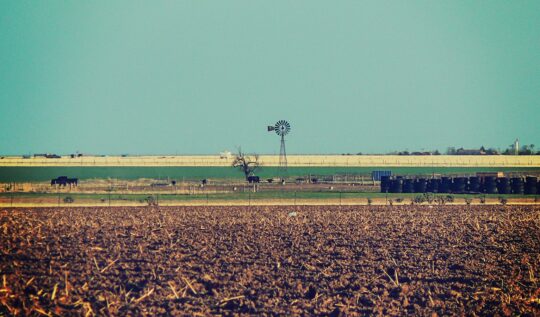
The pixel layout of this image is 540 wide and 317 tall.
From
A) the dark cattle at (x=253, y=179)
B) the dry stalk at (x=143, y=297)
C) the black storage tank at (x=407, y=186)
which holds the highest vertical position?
the dark cattle at (x=253, y=179)

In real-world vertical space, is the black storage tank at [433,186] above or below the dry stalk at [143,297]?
above

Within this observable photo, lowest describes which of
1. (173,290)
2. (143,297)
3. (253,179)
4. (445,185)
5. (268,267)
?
(143,297)

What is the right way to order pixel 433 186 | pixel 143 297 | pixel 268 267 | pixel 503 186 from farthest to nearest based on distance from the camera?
pixel 433 186
pixel 503 186
pixel 268 267
pixel 143 297

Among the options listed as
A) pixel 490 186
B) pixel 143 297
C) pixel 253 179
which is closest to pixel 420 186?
pixel 490 186

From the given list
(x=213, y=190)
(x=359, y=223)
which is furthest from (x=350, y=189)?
(x=359, y=223)

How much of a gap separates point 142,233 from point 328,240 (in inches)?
333

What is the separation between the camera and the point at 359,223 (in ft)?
130

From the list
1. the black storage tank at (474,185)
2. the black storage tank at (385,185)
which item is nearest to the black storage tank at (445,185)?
the black storage tank at (474,185)

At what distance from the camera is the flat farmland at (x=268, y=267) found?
68.8 ft

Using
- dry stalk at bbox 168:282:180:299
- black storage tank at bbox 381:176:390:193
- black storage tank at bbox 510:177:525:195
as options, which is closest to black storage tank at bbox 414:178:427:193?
black storage tank at bbox 381:176:390:193

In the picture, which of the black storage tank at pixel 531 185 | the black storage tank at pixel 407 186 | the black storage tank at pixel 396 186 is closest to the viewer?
the black storage tank at pixel 531 185

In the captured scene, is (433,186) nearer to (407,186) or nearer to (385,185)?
(407,186)

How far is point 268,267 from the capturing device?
83.8 ft

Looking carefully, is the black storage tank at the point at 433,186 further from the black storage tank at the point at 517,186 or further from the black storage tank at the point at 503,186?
the black storage tank at the point at 517,186
